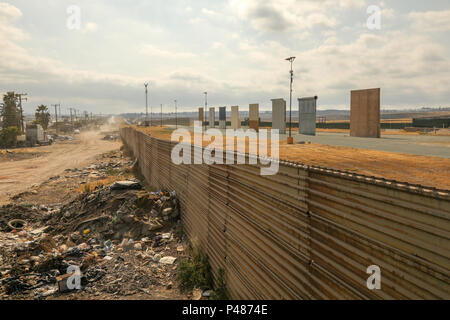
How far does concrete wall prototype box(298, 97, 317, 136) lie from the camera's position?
59.6 feet

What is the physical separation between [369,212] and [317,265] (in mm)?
1167

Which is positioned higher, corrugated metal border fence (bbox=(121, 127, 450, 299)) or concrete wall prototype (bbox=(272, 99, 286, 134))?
concrete wall prototype (bbox=(272, 99, 286, 134))

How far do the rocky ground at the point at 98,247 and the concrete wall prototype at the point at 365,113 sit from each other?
12034 mm

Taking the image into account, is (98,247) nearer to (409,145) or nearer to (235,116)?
(409,145)

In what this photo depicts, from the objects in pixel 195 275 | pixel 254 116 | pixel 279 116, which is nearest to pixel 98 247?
pixel 195 275

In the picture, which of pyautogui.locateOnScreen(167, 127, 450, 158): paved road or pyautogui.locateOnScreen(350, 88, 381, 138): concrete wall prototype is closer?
pyautogui.locateOnScreen(167, 127, 450, 158): paved road

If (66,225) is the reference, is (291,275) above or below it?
above

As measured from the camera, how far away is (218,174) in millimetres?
7133

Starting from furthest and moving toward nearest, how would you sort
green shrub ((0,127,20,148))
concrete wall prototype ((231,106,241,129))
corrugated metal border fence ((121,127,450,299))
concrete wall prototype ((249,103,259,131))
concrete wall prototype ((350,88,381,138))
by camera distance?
green shrub ((0,127,20,148)) → concrete wall prototype ((231,106,241,129)) → concrete wall prototype ((249,103,259,131)) → concrete wall prototype ((350,88,381,138)) → corrugated metal border fence ((121,127,450,299))

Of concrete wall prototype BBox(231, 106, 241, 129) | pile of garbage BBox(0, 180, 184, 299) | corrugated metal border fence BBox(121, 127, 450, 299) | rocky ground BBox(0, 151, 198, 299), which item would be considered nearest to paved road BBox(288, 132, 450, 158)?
corrugated metal border fence BBox(121, 127, 450, 299)

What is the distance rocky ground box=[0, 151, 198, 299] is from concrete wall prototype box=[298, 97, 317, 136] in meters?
10.8

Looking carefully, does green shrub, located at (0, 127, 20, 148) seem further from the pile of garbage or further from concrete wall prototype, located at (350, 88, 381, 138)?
concrete wall prototype, located at (350, 88, 381, 138)
